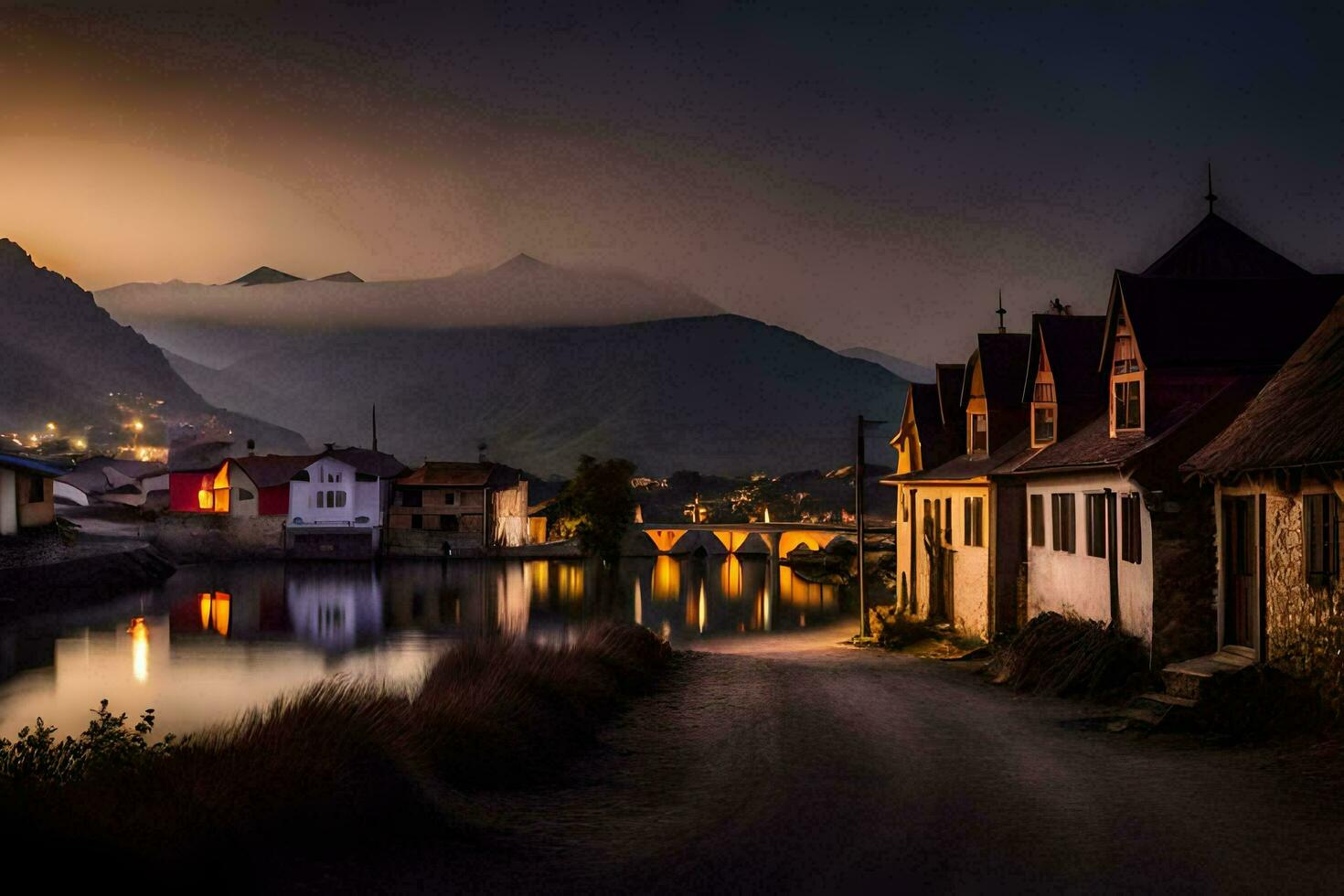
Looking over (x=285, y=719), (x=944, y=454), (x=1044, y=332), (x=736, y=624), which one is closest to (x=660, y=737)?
(x=285, y=719)

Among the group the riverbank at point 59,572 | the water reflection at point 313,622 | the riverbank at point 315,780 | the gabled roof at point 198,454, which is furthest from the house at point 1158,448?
the gabled roof at point 198,454

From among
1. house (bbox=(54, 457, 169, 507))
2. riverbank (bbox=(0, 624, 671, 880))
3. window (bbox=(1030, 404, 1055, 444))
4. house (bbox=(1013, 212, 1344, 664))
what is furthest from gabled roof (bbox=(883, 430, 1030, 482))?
house (bbox=(54, 457, 169, 507))

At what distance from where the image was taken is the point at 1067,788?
13258 millimetres

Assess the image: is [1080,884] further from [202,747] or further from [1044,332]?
[1044,332]

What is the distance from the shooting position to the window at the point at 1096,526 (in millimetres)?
25031

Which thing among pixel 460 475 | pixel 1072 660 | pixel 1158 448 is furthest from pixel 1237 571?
pixel 460 475

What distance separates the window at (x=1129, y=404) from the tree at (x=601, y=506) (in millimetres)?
86923

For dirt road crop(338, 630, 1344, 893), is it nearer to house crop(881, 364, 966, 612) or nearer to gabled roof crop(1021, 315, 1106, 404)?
gabled roof crop(1021, 315, 1106, 404)

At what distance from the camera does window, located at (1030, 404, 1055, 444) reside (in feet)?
101

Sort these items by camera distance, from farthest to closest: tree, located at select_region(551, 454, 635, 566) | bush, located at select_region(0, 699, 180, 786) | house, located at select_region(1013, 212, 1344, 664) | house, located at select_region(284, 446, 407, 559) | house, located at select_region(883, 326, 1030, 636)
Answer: tree, located at select_region(551, 454, 635, 566), house, located at select_region(284, 446, 407, 559), house, located at select_region(883, 326, 1030, 636), house, located at select_region(1013, 212, 1344, 664), bush, located at select_region(0, 699, 180, 786)

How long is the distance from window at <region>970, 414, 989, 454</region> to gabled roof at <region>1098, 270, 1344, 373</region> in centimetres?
1069

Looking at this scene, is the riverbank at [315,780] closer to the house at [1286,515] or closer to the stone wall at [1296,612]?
the stone wall at [1296,612]

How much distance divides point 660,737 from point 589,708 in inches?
69.9

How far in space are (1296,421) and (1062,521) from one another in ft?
37.7
